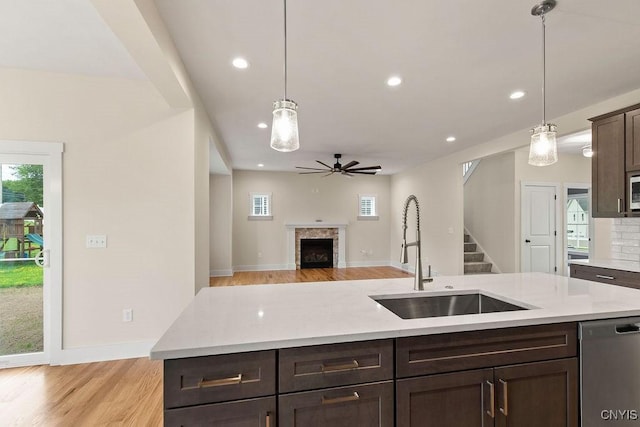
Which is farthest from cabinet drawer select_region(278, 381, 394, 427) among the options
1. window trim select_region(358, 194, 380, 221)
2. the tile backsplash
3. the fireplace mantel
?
window trim select_region(358, 194, 380, 221)

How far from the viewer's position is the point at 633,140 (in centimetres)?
286

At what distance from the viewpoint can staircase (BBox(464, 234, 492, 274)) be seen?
5.94 meters

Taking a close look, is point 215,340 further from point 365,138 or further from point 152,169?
point 365,138

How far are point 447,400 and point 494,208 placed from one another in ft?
18.9

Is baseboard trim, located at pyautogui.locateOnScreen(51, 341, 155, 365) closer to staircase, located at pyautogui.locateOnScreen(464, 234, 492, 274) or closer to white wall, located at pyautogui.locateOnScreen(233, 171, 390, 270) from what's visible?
white wall, located at pyautogui.locateOnScreen(233, 171, 390, 270)

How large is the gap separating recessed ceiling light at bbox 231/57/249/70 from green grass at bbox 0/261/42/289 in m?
2.63

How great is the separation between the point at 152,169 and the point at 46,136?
0.96 meters

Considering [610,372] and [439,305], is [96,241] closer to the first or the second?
[439,305]

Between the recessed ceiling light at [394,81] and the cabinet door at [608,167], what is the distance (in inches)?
91.0

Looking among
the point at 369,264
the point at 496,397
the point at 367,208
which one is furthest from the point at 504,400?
the point at 367,208

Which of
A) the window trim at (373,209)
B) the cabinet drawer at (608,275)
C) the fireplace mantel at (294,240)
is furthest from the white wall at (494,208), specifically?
the fireplace mantel at (294,240)

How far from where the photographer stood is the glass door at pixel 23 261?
2664 mm

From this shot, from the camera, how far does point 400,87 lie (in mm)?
2938

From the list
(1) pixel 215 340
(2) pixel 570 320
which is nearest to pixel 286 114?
(1) pixel 215 340
